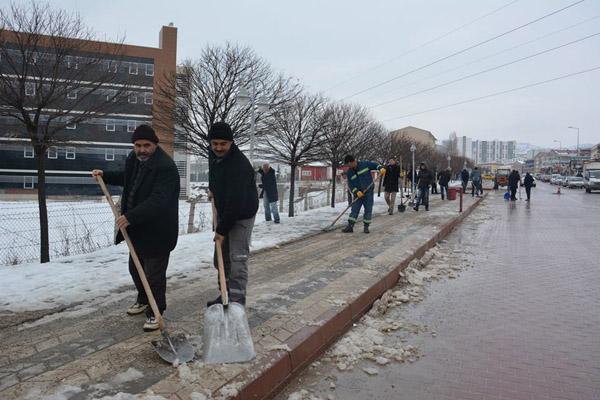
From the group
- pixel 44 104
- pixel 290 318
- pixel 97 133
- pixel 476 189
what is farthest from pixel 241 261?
pixel 97 133

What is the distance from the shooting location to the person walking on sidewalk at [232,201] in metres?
3.73

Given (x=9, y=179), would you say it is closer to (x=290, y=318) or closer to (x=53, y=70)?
(x=53, y=70)

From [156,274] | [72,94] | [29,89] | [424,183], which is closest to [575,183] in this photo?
[424,183]

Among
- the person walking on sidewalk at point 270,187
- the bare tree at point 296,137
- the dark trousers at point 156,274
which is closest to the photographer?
the dark trousers at point 156,274

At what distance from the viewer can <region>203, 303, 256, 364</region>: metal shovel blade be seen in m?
3.21

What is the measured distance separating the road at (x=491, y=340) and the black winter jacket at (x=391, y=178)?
20.4 ft

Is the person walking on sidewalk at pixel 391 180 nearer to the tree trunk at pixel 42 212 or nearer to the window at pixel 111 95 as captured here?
the window at pixel 111 95

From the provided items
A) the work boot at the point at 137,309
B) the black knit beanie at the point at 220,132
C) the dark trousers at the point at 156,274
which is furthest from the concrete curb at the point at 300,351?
the black knit beanie at the point at 220,132

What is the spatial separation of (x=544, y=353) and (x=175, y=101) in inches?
401

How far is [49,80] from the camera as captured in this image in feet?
21.2

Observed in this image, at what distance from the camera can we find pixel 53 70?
6473 mm

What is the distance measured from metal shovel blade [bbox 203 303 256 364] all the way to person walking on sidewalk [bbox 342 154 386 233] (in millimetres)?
6863

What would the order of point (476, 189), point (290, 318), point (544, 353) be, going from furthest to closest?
point (476, 189), point (290, 318), point (544, 353)

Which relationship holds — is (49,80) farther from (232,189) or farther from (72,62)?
(232,189)
